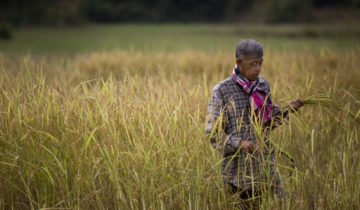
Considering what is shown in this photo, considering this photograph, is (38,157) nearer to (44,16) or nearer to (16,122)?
(16,122)

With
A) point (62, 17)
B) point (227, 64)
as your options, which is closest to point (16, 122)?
point (227, 64)

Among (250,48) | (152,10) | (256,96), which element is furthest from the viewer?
(152,10)

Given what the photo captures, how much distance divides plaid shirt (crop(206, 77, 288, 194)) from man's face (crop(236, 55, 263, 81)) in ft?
0.33

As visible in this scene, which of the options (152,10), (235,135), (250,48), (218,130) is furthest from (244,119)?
(152,10)

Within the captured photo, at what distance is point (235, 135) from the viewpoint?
1958mm

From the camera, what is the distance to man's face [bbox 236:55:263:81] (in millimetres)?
1838

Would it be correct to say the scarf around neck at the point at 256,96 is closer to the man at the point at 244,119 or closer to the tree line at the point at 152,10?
the man at the point at 244,119

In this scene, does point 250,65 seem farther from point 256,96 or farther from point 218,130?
point 218,130

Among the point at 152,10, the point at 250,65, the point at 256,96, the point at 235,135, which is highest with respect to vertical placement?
the point at 152,10

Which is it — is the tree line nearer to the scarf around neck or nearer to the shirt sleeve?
the scarf around neck

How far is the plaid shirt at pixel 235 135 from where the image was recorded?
6.13 feet

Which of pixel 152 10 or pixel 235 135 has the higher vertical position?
pixel 152 10

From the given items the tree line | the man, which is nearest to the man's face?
the man

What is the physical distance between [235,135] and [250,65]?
1.24ft
